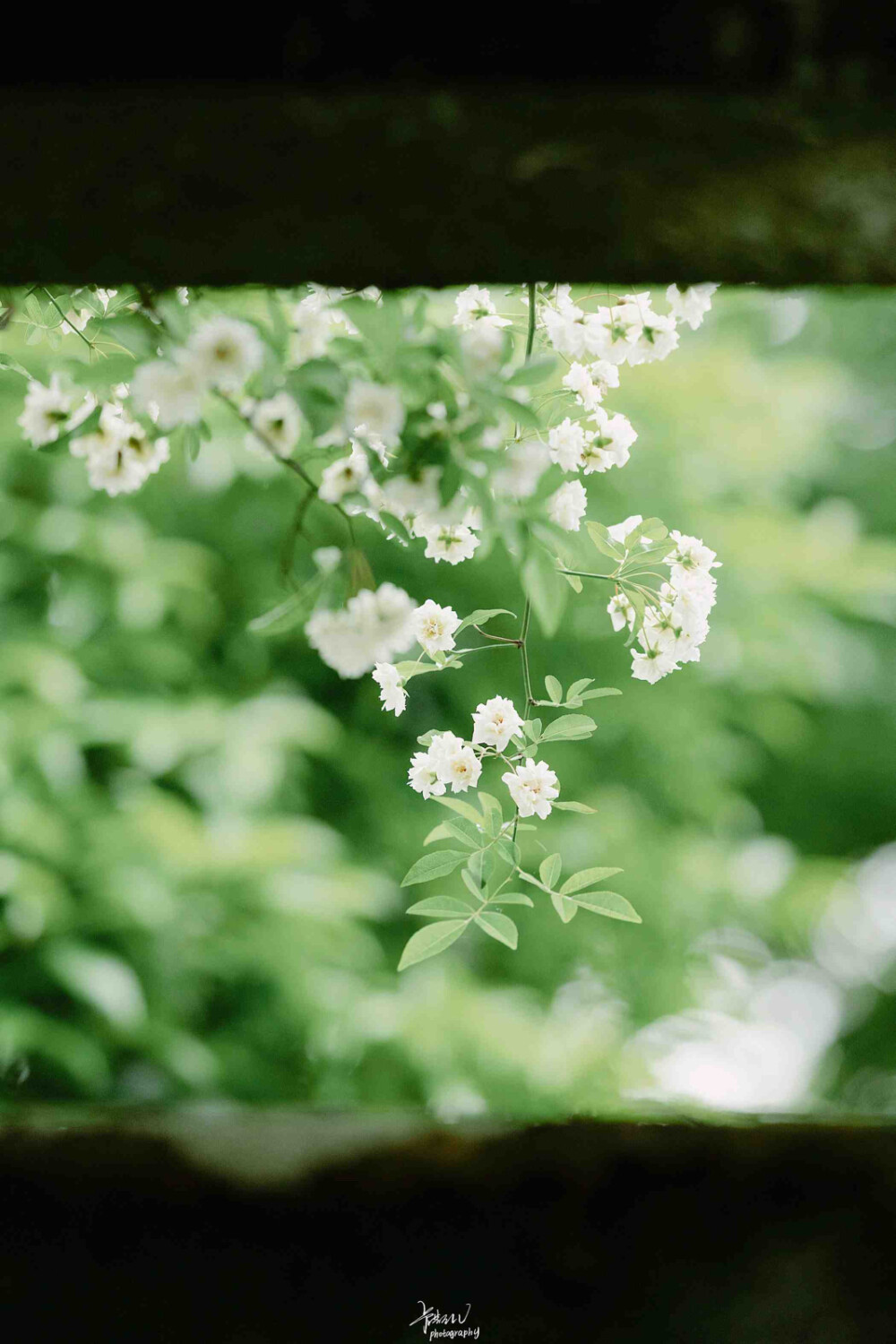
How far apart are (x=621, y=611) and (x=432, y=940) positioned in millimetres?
265

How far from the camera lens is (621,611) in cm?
70

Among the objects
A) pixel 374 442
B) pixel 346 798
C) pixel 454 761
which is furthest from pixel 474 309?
pixel 346 798

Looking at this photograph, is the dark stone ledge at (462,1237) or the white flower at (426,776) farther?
the white flower at (426,776)

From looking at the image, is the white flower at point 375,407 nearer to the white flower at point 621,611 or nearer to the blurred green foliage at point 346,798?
the white flower at point 621,611

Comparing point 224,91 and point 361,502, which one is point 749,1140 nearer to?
point 361,502

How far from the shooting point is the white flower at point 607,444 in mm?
680

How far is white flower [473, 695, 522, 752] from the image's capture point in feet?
2.27

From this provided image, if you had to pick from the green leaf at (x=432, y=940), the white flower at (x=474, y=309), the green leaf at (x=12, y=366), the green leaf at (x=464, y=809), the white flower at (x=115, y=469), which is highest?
the white flower at (x=474, y=309)

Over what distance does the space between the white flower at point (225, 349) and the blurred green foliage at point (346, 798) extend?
4.16ft

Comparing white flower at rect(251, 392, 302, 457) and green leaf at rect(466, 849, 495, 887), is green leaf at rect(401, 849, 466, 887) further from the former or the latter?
white flower at rect(251, 392, 302, 457)

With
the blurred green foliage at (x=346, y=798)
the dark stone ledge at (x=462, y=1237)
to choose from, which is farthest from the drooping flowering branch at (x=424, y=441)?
the blurred green foliage at (x=346, y=798)

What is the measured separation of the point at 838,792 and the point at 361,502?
4.55 metres

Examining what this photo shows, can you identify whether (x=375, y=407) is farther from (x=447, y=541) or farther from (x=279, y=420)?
(x=447, y=541)

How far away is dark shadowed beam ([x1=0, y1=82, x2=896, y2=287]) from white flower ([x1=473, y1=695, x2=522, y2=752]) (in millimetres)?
364
